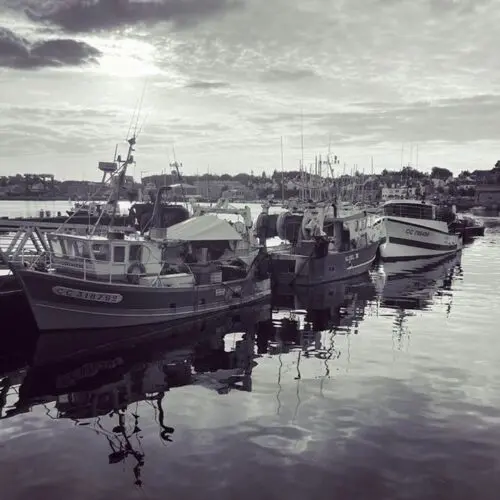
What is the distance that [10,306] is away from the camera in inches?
1002

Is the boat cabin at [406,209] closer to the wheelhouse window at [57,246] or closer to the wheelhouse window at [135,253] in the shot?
the wheelhouse window at [135,253]

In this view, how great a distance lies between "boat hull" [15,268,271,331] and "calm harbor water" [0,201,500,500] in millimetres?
704

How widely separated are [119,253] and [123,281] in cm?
127

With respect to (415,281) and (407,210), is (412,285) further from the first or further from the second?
(407,210)

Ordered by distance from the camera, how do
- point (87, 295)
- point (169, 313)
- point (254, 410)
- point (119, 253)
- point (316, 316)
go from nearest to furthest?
point (254, 410)
point (87, 295)
point (119, 253)
point (169, 313)
point (316, 316)

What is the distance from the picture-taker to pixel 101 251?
24281 mm

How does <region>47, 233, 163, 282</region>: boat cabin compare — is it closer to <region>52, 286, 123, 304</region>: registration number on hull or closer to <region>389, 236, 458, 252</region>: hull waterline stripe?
<region>52, 286, 123, 304</region>: registration number on hull

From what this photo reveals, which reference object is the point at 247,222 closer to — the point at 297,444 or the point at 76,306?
the point at 76,306

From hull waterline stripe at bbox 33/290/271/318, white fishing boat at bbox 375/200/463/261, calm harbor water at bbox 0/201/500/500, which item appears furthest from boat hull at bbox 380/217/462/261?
calm harbor water at bbox 0/201/500/500

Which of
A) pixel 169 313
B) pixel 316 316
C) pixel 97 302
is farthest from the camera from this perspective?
pixel 316 316

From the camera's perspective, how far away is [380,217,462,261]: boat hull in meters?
58.4

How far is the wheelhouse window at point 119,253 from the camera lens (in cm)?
2427

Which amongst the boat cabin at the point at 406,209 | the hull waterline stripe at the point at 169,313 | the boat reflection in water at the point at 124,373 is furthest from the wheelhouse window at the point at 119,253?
the boat cabin at the point at 406,209

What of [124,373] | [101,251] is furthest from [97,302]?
[124,373]
